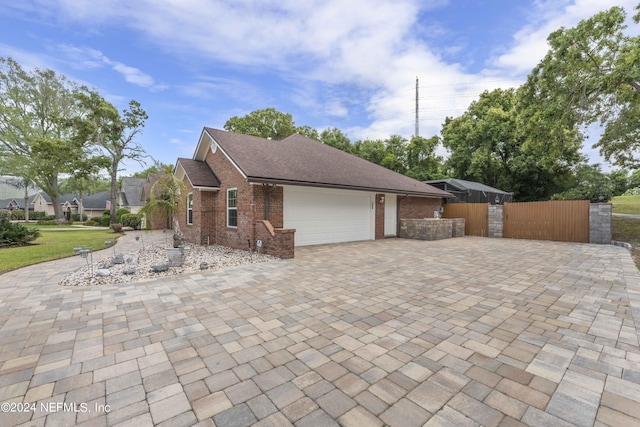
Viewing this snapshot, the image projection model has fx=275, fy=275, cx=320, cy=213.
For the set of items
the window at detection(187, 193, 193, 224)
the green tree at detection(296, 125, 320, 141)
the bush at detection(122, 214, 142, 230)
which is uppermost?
the green tree at detection(296, 125, 320, 141)

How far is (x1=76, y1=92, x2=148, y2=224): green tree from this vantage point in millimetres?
18031

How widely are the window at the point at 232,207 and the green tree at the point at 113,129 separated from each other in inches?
537

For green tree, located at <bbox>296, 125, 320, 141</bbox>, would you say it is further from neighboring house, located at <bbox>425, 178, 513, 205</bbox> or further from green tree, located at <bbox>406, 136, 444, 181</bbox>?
neighboring house, located at <bbox>425, 178, 513, 205</bbox>

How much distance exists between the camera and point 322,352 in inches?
112

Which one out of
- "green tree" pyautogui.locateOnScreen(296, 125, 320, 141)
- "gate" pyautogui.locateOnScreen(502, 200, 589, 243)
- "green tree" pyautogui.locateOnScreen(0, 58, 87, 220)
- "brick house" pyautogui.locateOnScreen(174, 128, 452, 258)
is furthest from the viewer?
"green tree" pyautogui.locateOnScreen(296, 125, 320, 141)

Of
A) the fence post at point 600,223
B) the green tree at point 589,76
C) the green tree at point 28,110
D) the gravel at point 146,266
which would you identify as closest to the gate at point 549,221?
the fence post at point 600,223

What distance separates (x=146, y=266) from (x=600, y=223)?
1620cm

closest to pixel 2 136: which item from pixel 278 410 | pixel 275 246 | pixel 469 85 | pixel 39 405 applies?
pixel 275 246

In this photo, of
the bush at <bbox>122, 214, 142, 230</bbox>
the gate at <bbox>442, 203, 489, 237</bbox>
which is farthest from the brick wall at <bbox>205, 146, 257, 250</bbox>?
the gate at <bbox>442, 203, 489, 237</bbox>

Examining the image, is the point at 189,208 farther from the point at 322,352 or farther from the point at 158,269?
the point at 322,352

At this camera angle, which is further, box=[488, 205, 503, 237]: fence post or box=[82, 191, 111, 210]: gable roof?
box=[82, 191, 111, 210]: gable roof

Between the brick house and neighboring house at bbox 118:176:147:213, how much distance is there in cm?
1983

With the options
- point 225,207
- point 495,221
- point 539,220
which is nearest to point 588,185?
point 539,220

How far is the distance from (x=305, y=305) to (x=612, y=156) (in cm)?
2143
